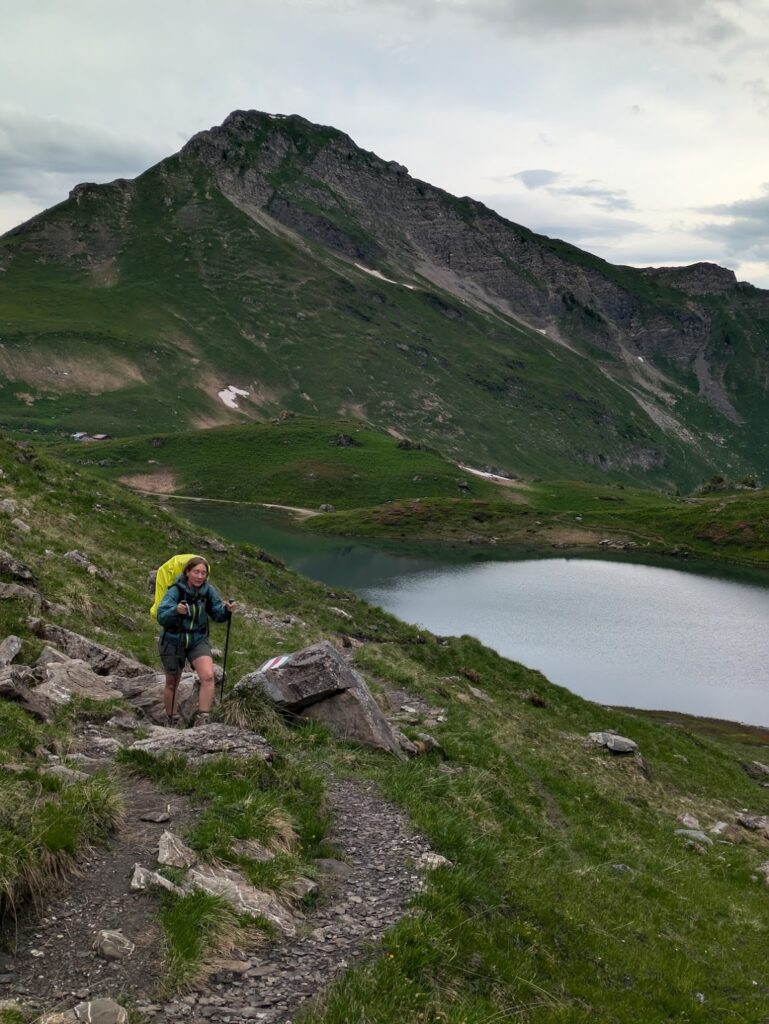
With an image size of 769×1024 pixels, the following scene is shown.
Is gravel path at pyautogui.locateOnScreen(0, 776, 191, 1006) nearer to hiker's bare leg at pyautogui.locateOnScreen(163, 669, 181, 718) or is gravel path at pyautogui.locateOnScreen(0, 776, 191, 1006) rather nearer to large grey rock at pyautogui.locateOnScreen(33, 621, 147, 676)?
hiker's bare leg at pyautogui.locateOnScreen(163, 669, 181, 718)

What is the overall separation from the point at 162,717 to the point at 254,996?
8711mm

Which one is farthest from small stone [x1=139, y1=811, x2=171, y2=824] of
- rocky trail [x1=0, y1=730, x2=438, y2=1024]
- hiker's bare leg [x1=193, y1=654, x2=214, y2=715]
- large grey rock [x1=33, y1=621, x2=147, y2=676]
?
large grey rock [x1=33, y1=621, x2=147, y2=676]

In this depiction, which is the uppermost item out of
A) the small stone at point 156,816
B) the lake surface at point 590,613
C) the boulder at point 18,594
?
the boulder at point 18,594

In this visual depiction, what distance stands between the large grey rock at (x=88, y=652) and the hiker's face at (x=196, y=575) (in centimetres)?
433

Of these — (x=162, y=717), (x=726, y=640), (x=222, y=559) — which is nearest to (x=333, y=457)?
(x=726, y=640)

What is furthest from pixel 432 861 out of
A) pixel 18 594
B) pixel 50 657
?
pixel 18 594

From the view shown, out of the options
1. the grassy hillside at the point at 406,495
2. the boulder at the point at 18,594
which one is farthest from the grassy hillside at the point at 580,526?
the boulder at the point at 18,594

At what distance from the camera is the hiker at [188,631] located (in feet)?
51.9

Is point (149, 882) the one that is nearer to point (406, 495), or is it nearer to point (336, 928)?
point (336, 928)

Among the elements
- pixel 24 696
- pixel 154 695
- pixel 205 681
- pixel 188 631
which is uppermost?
pixel 188 631

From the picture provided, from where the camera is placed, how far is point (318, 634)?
110 feet

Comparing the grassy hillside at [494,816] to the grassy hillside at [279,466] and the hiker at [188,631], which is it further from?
the grassy hillside at [279,466]

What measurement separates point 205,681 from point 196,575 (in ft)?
6.99

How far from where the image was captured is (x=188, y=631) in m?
16.0
